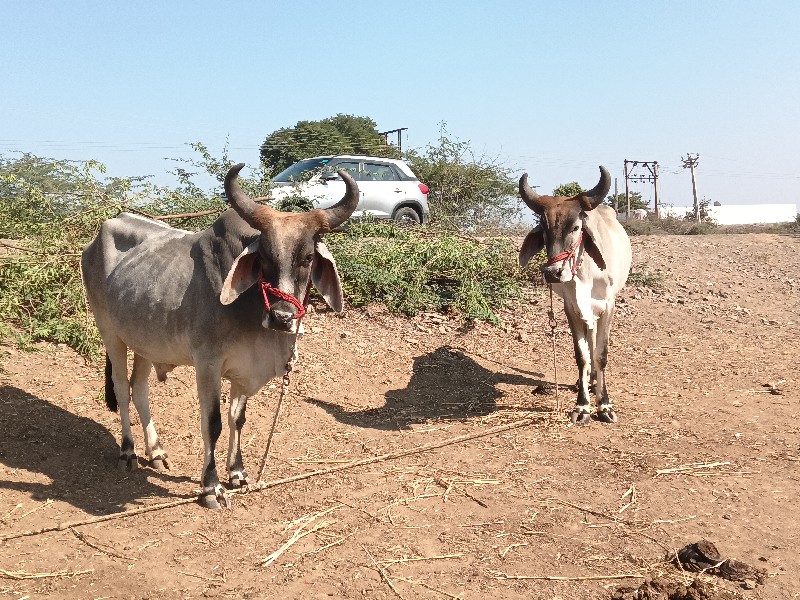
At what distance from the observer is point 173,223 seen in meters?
9.52

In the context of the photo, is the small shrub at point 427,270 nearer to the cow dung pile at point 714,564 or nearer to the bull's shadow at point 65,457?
the bull's shadow at point 65,457

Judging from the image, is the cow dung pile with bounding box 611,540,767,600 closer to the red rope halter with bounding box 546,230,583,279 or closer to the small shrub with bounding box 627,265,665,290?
the red rope halter with bounding box 546,230,583,279

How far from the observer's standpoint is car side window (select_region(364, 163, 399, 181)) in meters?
15.0

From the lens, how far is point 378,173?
15.1 metres

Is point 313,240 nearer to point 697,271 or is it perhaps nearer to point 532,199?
point 532,199

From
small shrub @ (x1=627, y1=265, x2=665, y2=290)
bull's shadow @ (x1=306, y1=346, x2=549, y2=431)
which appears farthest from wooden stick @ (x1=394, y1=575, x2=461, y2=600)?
small shrub @ (x1=627, y1=265, x2=665, y2=290)

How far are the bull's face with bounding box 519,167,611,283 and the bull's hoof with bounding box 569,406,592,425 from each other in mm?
1137

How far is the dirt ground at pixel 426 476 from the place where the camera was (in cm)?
421

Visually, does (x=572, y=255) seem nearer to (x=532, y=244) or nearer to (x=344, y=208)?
(x=532, y=244)

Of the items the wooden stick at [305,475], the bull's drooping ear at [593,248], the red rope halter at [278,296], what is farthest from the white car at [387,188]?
the red rope halter at [278,296]

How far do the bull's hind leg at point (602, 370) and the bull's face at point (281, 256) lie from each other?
10.3 feet

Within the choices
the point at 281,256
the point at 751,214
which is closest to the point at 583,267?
the point at 281,256

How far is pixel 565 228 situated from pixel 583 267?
1.74 feet

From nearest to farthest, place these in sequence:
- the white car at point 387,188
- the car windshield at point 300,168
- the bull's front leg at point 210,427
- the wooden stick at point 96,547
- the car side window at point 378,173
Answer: the wooden stick at point 96,547, the bull's front leg at point 210,427, the car windshield at point 300,168, the white car at point 387,188, the car side window at point 378,173
